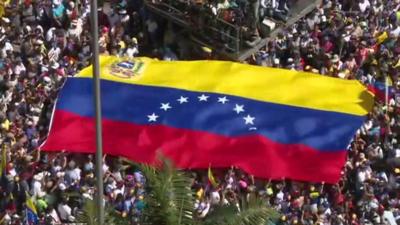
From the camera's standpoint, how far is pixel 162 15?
36.4 meters

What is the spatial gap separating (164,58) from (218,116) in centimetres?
389

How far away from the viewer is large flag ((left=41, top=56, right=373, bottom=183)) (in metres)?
30.5

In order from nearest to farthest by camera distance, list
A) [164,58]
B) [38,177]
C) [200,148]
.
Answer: [38,177] < [200,148] < [164,58]

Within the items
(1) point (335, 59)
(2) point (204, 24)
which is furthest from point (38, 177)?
(1) point (335, 59)

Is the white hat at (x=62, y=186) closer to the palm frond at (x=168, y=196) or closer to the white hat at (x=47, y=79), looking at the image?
the white hat at (x=47, y=79)

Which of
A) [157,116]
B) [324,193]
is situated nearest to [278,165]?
[324,193]

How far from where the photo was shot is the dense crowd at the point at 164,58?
94.2 ft

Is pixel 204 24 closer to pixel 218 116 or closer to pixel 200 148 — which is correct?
pixel 218 116

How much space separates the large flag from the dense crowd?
416 millimetres

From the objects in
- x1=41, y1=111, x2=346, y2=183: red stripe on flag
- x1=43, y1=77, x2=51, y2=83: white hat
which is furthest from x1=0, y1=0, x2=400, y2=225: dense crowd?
x1=41, y1=111, x2=346, y2=183: red stripe on flag

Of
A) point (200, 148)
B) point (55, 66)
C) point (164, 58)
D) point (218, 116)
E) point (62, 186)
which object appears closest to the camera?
point (62, 186)

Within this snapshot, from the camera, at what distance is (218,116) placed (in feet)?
105

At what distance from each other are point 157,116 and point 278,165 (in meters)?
3.17

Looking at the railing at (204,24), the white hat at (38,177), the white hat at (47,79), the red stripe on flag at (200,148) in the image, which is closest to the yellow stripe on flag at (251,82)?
the white hat at (47,79)
